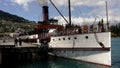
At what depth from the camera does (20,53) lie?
40500mm

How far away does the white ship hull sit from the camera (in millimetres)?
34625

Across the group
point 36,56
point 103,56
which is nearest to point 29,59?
point 36,56

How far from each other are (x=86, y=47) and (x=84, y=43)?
2.20 ft

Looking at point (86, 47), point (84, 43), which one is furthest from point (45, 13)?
point (86, 47)

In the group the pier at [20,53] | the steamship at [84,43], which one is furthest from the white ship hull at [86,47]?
the pier at [20,53]

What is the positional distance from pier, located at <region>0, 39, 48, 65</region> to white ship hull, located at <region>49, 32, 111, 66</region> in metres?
2.77

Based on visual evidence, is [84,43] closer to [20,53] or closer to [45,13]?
[20,53]

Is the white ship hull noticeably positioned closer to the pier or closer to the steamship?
the steamship

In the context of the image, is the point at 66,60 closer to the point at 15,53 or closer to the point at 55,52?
the point at 55,52

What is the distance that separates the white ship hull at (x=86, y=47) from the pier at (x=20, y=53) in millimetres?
2767

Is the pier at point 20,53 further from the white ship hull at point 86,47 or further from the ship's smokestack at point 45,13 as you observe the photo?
the ship's smokestack at point 45,13

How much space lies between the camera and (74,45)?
3941 cm

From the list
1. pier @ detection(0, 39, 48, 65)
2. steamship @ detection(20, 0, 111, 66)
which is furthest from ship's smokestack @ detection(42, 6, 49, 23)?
pier @ detection(0, 39, 48, 65)

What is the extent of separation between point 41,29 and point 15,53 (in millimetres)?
13417
